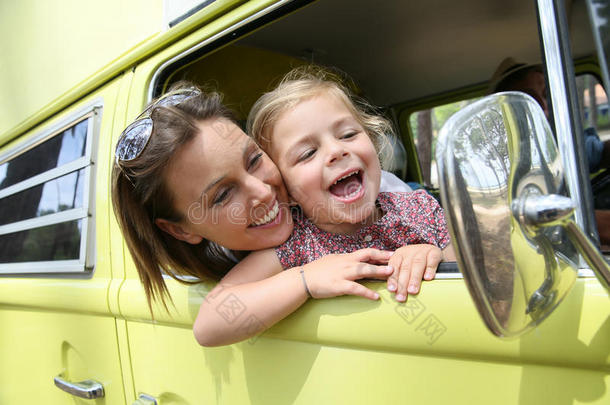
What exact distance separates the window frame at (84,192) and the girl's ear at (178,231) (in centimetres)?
52

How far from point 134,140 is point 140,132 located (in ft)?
0.09

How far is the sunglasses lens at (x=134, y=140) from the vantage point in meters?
1.25

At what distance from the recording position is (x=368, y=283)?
1049 millimetres

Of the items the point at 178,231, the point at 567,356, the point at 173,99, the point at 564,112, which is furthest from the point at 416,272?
the point at 173,99

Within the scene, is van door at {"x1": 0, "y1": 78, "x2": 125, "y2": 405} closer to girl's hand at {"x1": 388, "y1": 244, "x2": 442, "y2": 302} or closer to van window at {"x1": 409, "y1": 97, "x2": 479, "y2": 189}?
girl's hand at {"x1": 388, "y1": 244, "x2": 442, "y2": 302}

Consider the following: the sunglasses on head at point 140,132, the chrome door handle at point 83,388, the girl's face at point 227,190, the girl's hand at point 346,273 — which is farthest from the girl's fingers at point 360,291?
the chrome door handle at point 83,388

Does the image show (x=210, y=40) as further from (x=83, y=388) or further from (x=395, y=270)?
(x=83, y=388)

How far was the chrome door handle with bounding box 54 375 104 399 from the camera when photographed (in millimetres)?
1613

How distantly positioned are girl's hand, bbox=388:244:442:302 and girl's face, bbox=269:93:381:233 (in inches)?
10.6

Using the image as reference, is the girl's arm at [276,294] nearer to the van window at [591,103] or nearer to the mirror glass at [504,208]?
the mirror glass at [504,208]

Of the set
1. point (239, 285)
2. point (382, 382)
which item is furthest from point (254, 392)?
point (382, 382)

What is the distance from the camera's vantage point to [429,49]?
2598 mm

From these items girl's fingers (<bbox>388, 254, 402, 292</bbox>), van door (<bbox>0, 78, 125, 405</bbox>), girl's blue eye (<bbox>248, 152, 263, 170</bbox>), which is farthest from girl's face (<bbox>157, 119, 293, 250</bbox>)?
van door (<bbox>0, 78, 125, 405</bbox>)

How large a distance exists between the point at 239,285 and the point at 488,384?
608mm
